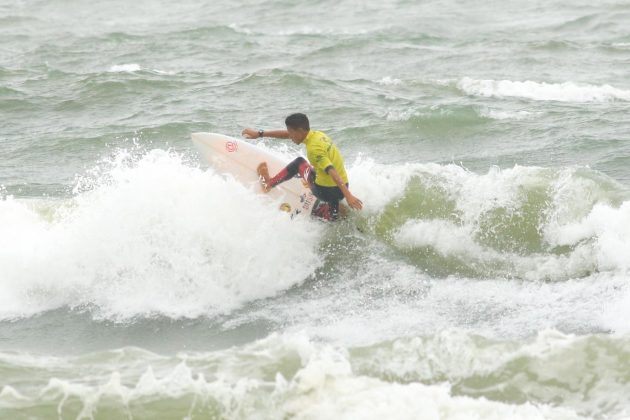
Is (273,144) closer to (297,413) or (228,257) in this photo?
(228,257)

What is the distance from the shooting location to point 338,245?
1038cm

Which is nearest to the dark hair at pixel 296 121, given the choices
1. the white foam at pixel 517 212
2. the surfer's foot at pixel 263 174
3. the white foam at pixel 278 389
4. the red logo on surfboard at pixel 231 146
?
the surfer's foot at pixel 263 174

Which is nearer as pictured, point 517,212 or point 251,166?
point 517,212

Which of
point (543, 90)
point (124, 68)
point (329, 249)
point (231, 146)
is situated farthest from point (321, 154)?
point (124, 68)

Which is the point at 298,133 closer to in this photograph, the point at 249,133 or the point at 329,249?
the point at 249,133

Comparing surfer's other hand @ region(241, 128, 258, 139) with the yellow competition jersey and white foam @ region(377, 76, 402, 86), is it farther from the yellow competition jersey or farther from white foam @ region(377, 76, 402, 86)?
white foam @ region(377, 76, 402, 86)

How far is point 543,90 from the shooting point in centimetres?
1730

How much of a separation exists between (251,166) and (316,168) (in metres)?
1.25

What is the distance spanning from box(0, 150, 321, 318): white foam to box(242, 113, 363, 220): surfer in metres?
0.45

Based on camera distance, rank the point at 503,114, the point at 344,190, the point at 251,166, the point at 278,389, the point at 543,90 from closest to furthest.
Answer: the point at 278,389 < the point at 344,190 < the point at 251,166 < the point at 503,114 < the point at 543,90

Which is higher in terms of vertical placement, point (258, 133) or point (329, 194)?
point (258, 133)

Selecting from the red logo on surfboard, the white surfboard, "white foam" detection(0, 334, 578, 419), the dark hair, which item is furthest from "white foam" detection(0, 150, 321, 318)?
"white foam" detection(0, 334, 578, 419)

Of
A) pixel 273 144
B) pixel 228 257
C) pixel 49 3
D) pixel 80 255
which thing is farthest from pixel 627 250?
pixel 49 3

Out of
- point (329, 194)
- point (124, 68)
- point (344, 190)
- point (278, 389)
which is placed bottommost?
point (278, 389)
